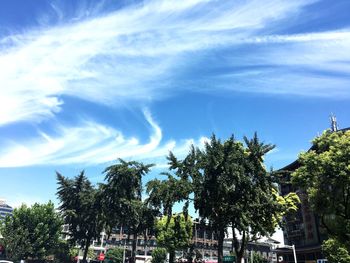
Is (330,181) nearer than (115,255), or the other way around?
(330,181)

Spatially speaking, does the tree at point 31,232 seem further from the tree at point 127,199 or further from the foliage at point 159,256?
the foliage at point 159,256

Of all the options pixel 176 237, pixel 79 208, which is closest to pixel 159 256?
pixel 176 237

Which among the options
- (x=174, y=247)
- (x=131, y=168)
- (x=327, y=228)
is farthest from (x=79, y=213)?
(x=327, y=228)

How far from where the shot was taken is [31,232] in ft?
188

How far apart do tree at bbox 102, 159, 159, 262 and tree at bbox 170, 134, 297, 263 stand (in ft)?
51.1

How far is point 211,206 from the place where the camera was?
32.2m

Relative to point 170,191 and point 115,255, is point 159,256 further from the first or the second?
point 170,191

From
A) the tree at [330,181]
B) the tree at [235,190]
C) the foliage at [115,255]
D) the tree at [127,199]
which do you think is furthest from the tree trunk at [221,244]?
the foliage at [115,255]

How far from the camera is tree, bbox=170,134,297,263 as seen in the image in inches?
1235

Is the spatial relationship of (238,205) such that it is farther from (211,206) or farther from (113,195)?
(113,195)

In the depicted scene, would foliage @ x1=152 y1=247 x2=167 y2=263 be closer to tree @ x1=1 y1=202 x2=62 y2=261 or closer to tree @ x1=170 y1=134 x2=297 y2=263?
tree @ x1=1 y1=202 x2=62 y2=261

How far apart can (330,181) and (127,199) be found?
33.3m

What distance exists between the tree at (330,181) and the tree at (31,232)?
161 feet

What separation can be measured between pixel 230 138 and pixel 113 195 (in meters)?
23.4
